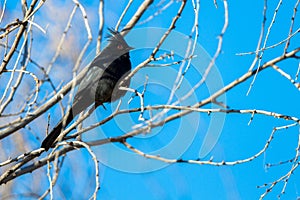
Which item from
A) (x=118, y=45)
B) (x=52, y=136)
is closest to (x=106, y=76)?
(x=118, y=45)

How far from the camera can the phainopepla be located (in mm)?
A: 4461

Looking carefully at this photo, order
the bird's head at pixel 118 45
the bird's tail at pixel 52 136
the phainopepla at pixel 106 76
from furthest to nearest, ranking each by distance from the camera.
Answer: the bird's head at pixel 118 45 < the phainopepla at pixel 106 76 < the bird's tail at pixel 52 136

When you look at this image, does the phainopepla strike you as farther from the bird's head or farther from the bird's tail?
the bird's tail

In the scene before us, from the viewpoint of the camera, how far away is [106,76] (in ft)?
16.0

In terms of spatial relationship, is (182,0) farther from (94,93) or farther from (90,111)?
(94,93)

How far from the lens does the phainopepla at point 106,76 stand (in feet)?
14.6

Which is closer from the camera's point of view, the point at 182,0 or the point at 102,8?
the point at 102,8

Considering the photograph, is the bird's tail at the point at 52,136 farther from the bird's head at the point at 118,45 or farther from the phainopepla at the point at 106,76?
the bird's head at the point at 118,45

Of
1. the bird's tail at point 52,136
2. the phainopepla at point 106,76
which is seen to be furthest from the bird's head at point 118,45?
the bird's tail at point 52,136

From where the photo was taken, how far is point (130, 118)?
3.83 metres

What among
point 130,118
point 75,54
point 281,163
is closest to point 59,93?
point 75,54

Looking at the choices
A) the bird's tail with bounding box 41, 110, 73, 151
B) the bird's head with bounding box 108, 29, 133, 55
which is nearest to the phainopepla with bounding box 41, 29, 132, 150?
the bird's head with bounding box 108, 29, 133, 55

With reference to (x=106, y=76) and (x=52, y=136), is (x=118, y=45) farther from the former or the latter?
(x=52, y=136)

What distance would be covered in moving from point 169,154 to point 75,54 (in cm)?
101
